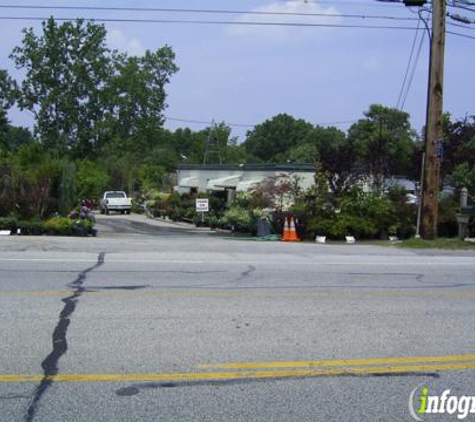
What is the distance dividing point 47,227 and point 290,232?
329 inches

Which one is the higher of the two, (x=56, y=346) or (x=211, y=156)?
(x=211, y=156)

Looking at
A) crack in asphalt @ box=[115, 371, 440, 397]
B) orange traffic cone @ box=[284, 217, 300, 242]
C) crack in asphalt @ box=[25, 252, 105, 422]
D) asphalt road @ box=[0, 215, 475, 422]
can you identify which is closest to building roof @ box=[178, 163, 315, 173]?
orange traffic cone @ box=[284, 217, 300, 242]

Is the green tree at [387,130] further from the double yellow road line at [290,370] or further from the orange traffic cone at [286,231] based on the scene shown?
the double yellow road line at [290,370]

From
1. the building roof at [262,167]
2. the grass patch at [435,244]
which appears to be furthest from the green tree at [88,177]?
the grass patch at [435,244]

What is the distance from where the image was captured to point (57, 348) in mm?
6062

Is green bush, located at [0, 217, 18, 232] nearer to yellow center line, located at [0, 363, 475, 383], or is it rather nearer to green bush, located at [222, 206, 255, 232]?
green bush, located at [222, 206, 255, 232]

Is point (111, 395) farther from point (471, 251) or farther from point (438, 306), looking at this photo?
point (471, 251)

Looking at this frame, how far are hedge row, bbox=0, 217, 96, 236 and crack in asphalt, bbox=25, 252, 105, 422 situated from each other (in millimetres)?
11156

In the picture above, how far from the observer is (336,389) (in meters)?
5.12

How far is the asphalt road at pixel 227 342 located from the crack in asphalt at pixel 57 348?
0.05 ft

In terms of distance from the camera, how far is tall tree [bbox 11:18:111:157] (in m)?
32.9

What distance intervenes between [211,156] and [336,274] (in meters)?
64.5

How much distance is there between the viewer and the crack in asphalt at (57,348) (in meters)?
4.77

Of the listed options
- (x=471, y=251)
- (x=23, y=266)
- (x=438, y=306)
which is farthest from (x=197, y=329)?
(x=471, y=251)
